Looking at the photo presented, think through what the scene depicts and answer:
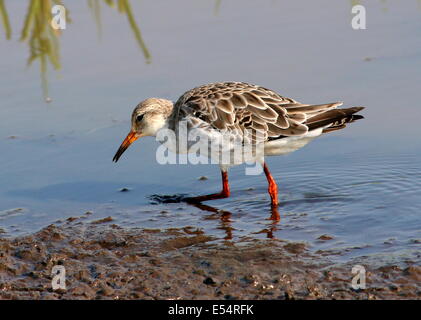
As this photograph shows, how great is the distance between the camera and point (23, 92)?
38.5 ft

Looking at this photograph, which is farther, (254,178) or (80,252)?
(254,178)

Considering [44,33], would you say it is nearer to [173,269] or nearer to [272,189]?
[272,189]

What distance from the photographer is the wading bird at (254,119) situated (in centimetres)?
914

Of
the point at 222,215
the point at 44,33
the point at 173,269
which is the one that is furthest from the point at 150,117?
the point at 44,33

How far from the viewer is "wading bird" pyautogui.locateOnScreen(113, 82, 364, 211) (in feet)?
30.0

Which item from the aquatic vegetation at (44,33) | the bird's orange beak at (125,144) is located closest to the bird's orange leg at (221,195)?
the bird's orange beak at (125,144)

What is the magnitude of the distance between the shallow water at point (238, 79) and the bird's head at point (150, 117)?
1.86 feet

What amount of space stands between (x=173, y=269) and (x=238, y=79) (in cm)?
480

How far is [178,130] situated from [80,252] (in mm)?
2177

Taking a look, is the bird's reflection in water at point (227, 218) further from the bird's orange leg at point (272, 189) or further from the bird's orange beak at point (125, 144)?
the bird's orange beak at point (125, 144)

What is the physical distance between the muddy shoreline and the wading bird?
1223 mm

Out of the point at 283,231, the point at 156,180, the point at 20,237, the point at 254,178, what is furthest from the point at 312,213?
the point at 20,237
